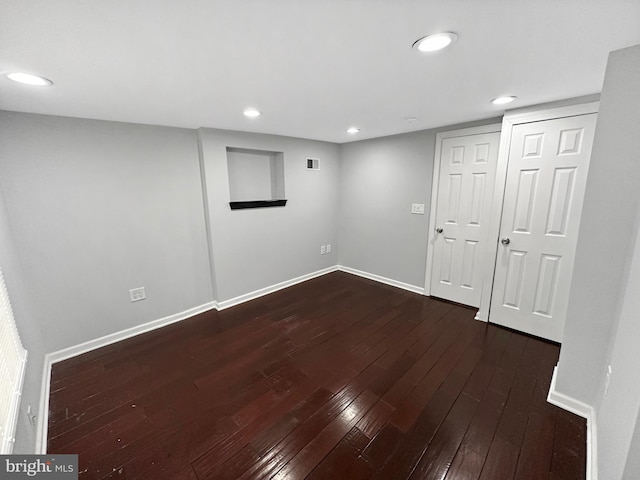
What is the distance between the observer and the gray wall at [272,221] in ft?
9.93

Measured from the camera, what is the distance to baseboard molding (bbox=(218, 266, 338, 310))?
3.29m

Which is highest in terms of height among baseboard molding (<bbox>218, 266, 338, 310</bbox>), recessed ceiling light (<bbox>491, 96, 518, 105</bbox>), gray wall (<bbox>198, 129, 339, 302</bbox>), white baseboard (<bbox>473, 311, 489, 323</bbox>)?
recessed ceiling light (<bbox>491, 96, 518, 105</bbox>)

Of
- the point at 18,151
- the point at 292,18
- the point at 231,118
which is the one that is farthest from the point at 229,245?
the point at 292,18

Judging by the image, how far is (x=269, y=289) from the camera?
3709mm

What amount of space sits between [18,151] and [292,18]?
8.13 ft

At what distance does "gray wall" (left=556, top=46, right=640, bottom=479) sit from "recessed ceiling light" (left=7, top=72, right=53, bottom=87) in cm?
313

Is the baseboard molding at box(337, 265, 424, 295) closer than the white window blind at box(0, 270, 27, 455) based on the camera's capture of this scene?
No

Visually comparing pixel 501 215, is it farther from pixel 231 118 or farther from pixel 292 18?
pixel 231 118

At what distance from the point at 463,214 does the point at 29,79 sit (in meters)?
3.77

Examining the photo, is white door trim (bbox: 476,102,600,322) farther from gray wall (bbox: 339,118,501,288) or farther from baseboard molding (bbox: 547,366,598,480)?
baseboard molding (bbox: 547,366,598,480)

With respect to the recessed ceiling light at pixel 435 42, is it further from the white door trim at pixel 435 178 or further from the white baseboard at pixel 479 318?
the white baseboard at pixel 479 318

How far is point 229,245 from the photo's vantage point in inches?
127

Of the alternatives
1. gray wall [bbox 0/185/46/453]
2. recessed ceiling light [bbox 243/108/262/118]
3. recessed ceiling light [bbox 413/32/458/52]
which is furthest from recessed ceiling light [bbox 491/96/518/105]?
gray wall [bbox 0/185/46/453]

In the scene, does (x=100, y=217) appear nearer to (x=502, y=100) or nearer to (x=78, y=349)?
(x=78, y=349)
